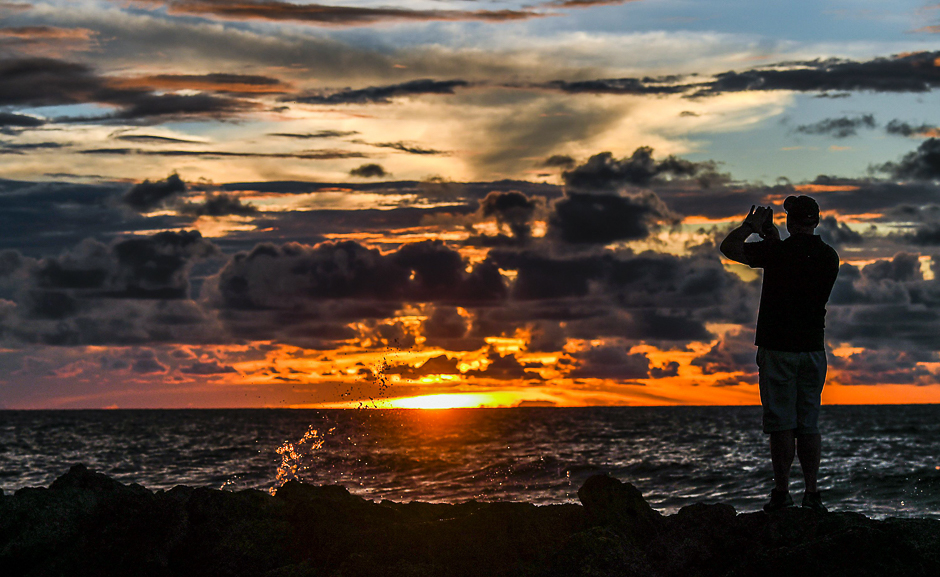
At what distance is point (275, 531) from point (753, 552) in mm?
4512

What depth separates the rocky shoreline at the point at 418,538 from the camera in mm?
6096

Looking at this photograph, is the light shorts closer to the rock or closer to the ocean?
the rock

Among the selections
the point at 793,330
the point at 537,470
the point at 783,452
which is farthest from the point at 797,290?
the point at 537,470

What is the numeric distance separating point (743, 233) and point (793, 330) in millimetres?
918

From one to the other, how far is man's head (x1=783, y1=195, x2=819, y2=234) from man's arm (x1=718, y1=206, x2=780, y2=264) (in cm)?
19

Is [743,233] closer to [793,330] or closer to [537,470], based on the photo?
[793,330]

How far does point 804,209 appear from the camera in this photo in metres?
6.92

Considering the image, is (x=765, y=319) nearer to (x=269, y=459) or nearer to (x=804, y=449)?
(x=804, y=449)

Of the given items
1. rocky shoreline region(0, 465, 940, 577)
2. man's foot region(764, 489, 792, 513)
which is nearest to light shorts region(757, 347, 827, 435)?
man's foot region(764, 489, 792, 513)

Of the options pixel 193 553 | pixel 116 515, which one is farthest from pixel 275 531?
pixel 116 515

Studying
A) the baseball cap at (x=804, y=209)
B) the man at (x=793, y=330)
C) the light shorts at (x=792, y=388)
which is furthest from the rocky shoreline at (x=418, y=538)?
the baseball cap at (x=804, y=209)

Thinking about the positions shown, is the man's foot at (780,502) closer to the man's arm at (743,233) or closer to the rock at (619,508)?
the rock at (619,508)

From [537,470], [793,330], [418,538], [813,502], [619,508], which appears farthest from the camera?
[537,470]

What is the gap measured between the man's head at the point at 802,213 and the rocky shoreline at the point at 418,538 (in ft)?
7.88
